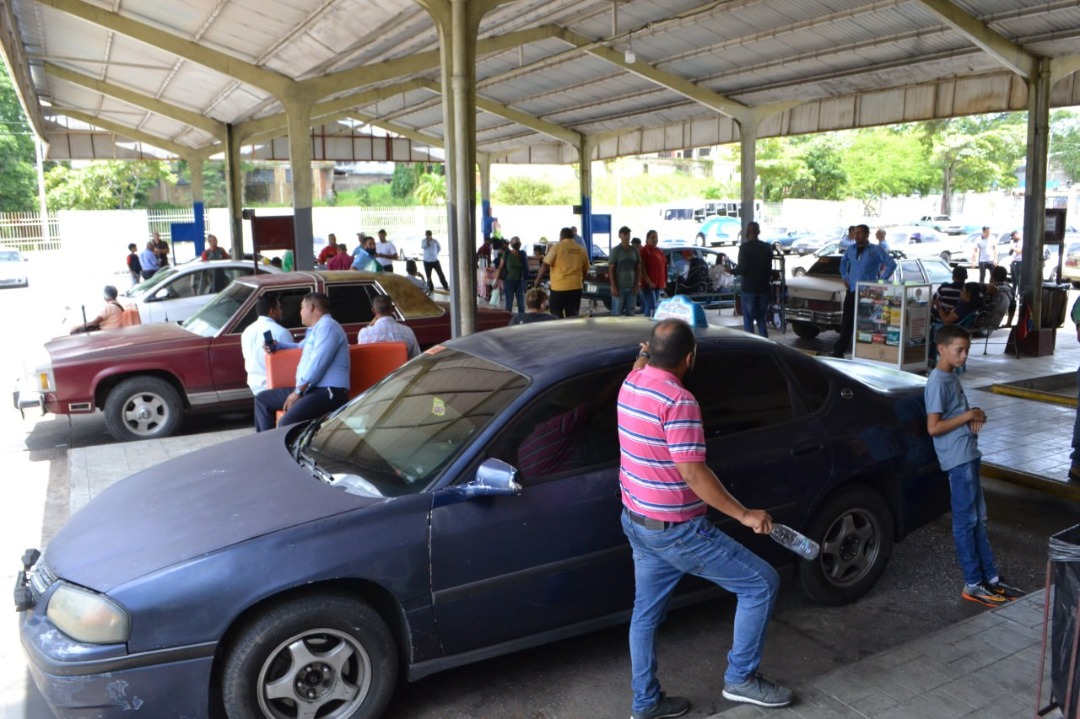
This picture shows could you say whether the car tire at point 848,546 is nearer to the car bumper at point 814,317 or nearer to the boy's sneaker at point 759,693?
the boy's sneaker at point 759,693

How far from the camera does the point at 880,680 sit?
394 centimetres

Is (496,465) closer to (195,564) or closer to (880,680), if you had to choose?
(195,564)

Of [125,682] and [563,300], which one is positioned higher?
[563,300]

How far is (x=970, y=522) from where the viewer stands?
196 inches

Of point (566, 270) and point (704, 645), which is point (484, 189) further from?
point (704, 645)

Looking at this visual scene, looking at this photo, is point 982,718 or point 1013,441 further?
point 1013,441

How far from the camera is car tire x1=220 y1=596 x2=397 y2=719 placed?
3.55 metres

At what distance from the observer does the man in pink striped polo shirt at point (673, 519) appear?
3.47 metres

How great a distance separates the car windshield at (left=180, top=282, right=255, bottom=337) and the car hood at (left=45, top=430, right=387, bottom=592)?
4.83 m

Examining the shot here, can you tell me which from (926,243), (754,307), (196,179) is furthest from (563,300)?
(926,243)

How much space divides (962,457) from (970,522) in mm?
376

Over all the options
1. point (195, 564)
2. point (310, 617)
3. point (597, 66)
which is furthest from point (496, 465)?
point (597, 66)

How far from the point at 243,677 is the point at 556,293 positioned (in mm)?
10692

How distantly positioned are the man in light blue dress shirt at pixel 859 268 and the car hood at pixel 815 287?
144 centimetres
